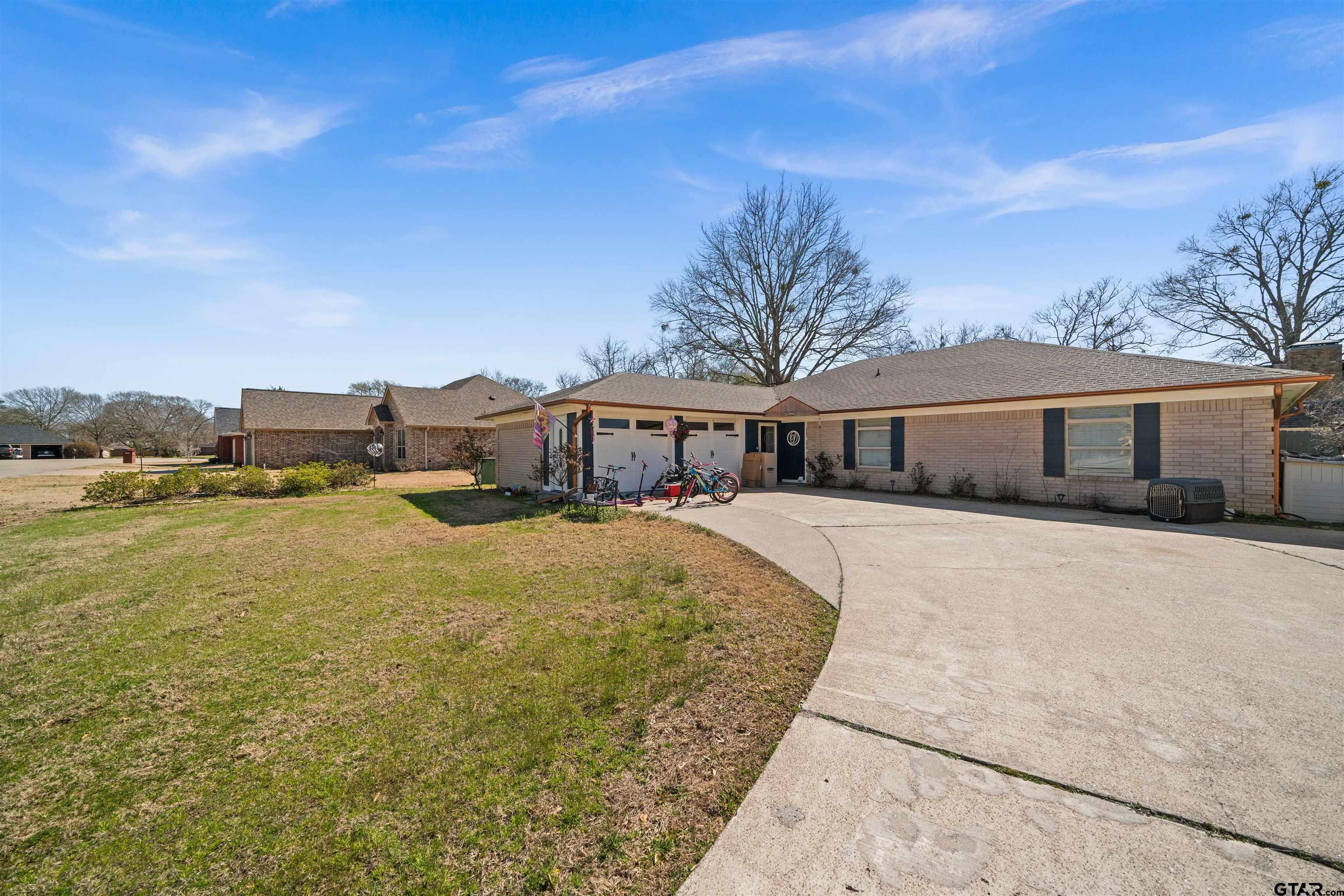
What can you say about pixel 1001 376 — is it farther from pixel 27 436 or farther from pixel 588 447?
pixel 27 436

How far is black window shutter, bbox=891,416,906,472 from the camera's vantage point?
45.6 ft

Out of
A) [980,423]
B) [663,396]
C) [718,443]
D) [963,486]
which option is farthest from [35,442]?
[980,423]

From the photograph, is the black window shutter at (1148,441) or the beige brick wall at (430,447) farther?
the beige brick wall at (430,447)

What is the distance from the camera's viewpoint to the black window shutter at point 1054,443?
37.1 feet

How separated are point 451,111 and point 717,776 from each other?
412 inches

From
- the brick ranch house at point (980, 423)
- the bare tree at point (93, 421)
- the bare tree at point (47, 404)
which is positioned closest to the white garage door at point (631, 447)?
the brick ranch house at point (980, 423)

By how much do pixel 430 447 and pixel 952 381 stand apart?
938 inches

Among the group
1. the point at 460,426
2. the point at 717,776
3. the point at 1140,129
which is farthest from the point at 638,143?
the point at 460,426

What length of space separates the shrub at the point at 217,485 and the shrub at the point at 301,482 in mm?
1183

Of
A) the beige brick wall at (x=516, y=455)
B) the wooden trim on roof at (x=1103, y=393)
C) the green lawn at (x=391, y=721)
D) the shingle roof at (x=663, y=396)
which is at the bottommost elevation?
the green lawn at (x=391, y=721)

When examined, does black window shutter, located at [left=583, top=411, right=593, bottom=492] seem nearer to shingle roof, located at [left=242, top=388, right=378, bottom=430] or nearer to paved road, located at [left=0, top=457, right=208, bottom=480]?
shingle roof, located at [left=242, top=388, right=378, bottom=430]

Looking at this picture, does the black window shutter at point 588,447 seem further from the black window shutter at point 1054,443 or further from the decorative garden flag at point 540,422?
the black window shutter at point 1054,443

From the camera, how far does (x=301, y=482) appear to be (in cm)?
1583

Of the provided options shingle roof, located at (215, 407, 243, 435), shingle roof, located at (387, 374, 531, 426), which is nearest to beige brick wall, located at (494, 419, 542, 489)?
shingle roof, located at (387, 374, 531, 426)
